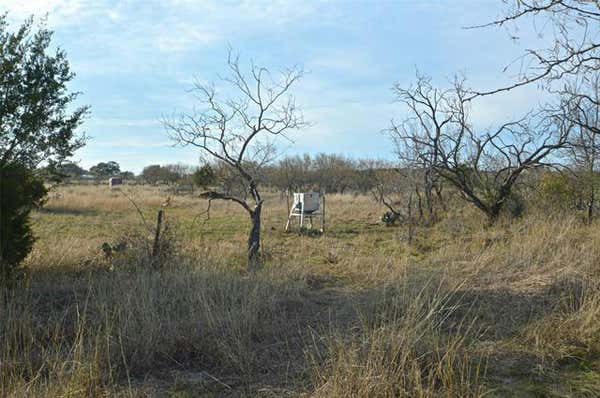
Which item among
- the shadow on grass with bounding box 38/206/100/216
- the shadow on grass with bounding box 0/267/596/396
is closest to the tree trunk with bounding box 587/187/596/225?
the shadow on grass with bounding box 0/267/596/396

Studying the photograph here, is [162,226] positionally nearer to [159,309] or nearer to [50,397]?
[159,309]

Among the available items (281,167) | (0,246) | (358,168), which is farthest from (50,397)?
(358,168)

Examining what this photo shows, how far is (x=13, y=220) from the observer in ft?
22.4

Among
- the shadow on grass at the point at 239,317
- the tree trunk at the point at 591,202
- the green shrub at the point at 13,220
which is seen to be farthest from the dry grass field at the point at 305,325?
the tree trunk at the point at 591,202

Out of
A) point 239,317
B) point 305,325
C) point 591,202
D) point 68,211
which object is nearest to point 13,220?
point 239,317

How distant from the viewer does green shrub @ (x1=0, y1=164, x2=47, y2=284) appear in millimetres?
6562

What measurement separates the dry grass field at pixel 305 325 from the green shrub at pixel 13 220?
1.12ft

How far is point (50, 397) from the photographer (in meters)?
3.13

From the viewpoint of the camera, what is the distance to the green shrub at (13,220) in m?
6.56

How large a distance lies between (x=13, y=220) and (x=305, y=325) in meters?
4.55

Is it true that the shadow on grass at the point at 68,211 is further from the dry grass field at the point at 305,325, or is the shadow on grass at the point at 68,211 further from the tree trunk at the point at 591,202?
the tree trunk at the point at 591,202

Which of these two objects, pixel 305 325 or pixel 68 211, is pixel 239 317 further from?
pixel 68 211

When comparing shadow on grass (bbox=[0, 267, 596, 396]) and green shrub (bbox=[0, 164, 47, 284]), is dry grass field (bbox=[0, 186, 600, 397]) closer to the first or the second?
shadow on grass (bbox=[0, 267, 596, 396])

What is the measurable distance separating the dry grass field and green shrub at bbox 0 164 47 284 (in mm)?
340
